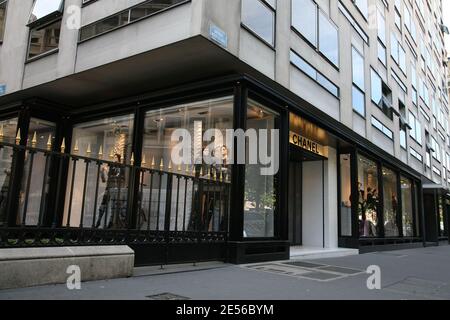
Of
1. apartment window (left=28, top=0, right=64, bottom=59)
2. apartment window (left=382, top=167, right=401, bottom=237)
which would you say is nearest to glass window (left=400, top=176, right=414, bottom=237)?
apartment window (left=382, top=167, right=401, bottom=237)

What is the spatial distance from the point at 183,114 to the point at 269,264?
4.45 metres

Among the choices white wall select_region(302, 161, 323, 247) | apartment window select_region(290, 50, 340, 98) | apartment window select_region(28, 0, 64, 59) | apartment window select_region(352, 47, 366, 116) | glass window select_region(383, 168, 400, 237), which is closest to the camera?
apartment window select_region(28, 0, 64, 59)

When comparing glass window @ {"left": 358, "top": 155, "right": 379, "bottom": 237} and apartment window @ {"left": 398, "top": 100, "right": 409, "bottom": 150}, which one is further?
apartment window @ {"left": 398, "top": 100, "right": 409, "bottom": 150}

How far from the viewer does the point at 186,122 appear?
1099 centimetres

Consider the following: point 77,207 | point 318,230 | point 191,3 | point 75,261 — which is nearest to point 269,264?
point 77,207

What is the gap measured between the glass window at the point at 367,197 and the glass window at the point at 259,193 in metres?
7.38

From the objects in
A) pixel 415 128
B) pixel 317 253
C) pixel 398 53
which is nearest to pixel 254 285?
pixel 317 253

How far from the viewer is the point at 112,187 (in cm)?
749

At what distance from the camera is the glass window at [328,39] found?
14.3 m

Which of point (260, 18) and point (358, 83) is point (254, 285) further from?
point (358, 83)

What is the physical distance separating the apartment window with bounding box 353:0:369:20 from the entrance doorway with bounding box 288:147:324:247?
23.9 ft

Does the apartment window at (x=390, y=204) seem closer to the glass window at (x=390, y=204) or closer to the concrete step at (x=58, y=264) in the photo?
the glass window at (x=390, y=204)

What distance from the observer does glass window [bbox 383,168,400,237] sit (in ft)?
67.3

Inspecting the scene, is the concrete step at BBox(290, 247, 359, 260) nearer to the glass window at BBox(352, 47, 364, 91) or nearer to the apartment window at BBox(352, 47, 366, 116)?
the apartment window at BBox(352, 47, 366, 116)
